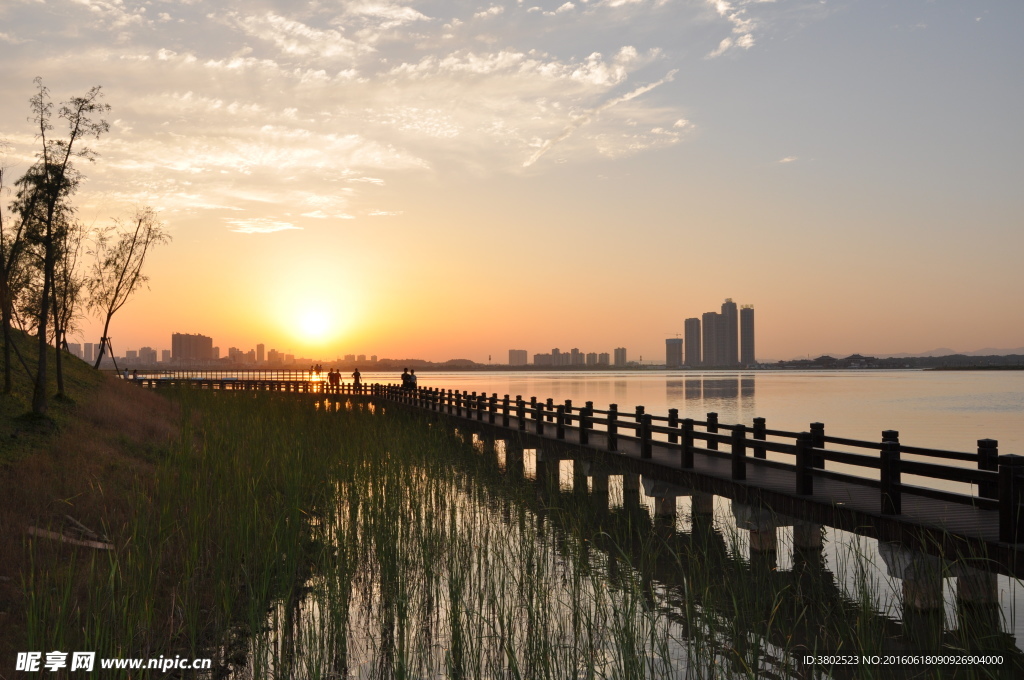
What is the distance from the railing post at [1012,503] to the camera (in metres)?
8.55

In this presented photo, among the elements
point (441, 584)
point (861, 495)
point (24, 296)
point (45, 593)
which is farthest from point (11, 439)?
point (24, 296)

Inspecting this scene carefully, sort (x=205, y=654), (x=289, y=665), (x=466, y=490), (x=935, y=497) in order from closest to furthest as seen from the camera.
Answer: (x=289, y=665), (x=205, y=654), (x=935, y=497), (x=466, y=490)

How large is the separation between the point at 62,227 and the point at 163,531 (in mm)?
14723

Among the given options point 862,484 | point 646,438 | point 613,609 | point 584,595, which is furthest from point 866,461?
point 646,438

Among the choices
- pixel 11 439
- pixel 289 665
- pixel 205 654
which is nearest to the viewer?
pixel 289 665

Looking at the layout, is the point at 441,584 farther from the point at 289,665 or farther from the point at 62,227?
the point at 62,227

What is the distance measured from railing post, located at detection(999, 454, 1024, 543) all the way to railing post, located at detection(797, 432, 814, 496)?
3425mm

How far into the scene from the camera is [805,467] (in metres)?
12.0

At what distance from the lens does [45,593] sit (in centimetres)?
801

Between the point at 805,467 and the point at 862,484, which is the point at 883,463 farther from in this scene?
the point at 862,484

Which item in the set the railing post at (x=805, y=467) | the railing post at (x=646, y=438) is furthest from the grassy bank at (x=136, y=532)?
the railing post at (x=805, y=467)

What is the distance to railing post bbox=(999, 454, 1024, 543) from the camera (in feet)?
28.1

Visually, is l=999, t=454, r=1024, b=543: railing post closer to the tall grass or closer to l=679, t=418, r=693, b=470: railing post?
the tall grass

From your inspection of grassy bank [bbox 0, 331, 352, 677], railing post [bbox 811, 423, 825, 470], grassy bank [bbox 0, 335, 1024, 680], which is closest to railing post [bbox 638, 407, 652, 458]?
grassy bank [bbox 0, 335, 1024, 680]
